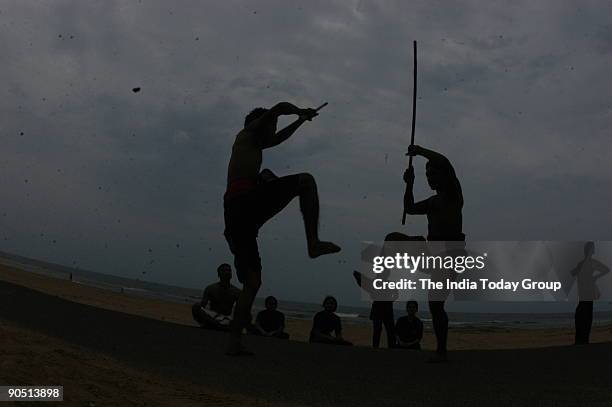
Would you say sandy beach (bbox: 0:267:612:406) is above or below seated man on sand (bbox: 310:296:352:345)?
below

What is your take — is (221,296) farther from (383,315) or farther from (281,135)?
(281,135)

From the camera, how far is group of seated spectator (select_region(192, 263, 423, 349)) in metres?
7.71

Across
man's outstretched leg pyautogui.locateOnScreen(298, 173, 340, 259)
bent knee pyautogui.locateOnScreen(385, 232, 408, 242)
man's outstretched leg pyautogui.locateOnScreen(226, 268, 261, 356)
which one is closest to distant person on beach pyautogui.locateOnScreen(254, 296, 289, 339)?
bent knee pyautogui.locateOnScreen(385, 232, 408, 242)

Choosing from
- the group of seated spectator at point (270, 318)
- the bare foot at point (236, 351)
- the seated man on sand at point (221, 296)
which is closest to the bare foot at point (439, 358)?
the bare foot at point (236, 351)

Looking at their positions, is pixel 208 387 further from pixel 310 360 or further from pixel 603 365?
pixel 603 365

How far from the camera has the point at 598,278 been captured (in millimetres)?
8352

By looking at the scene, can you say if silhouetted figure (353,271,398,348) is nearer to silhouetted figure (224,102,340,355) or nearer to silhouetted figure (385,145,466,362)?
silhouetted figure (385,145,466,362)

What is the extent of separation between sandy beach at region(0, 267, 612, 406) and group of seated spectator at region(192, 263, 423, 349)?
1424mm

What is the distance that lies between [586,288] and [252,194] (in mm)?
5755

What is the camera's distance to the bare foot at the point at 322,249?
410 centimetres

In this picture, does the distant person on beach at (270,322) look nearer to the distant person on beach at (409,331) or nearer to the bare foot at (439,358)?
the distant person on beach at (409,331)

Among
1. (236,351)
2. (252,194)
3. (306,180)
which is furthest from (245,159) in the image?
(236,351)

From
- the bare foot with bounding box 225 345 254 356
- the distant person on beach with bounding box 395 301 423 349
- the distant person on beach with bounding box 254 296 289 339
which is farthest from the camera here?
the distant person on beach with bounding box 254 296 289 339

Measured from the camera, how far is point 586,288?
833cm
